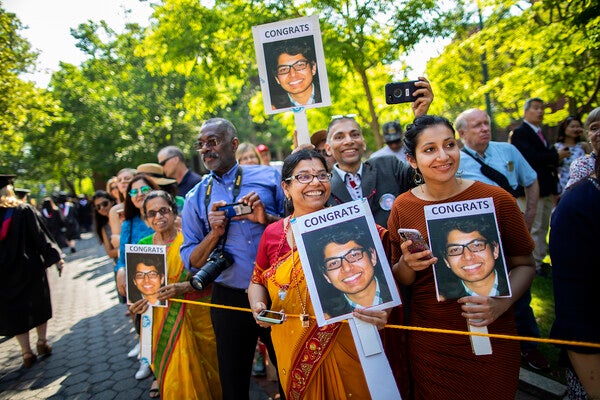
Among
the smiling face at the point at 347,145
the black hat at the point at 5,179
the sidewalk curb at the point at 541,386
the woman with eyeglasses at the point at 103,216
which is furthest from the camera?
the woman with eyeglasses at the point at 103,216

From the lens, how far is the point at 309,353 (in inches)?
80.6

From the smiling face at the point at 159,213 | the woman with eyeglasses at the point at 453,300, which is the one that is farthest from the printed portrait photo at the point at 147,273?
the woman with eyeglasses at the point at 453,300

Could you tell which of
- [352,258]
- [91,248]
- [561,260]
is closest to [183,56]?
[352,258]

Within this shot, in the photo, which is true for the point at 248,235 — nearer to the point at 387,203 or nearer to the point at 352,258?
the point at 387,203

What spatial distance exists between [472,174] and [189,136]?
23520 mm

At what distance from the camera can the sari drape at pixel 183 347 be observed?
3023 mm

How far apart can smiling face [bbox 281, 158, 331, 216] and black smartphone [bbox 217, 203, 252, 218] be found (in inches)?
19.0

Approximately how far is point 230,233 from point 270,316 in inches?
35.1

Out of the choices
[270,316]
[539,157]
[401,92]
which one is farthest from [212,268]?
[539,157]

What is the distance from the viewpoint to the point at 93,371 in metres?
4.64

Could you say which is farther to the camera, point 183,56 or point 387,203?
point 183,56

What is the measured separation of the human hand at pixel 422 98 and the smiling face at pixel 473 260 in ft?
3.40

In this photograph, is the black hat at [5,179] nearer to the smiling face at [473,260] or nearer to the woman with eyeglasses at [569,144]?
the smiling face at [473,260]

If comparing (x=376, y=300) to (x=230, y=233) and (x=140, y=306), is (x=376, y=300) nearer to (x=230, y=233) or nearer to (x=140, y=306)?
(x=230, y=233)
